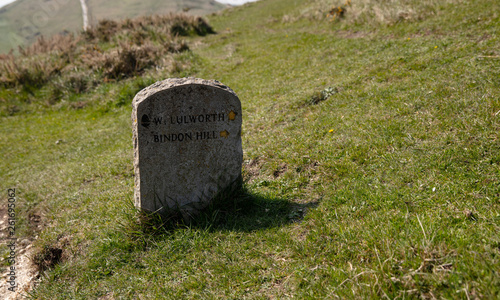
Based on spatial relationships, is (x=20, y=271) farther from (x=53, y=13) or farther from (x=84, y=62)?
(x=53, y=13)

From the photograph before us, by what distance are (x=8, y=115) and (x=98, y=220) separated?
10502 millimetres

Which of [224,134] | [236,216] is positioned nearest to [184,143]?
[224,134]

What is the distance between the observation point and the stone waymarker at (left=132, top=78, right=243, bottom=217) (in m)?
3.67

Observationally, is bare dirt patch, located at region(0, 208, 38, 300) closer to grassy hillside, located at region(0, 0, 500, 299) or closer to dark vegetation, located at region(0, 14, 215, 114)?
grassy hillside, located at region(0, 0, 500, 299)

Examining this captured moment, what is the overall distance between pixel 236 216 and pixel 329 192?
1.18 metres

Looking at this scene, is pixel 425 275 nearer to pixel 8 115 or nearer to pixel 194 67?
pixel 194 67

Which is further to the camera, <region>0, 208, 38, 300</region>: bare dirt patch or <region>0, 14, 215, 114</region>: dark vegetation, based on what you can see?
<region>0, 14, 215, 114</region>: dark vegetation

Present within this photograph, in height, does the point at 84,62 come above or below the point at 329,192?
above

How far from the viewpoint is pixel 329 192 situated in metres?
4.01

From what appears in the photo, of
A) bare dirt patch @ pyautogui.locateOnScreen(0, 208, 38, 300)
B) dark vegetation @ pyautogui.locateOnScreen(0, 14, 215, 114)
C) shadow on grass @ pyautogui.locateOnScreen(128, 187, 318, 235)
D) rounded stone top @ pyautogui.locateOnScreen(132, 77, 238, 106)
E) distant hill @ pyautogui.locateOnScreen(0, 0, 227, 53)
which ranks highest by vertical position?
distant hill @ pyautogui.locateOnScreen(0, 0, 227, 53)

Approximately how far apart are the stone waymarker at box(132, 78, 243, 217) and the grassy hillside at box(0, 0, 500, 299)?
0.28 meters

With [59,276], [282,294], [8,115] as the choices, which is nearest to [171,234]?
[59,276]

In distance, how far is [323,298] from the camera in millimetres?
2477

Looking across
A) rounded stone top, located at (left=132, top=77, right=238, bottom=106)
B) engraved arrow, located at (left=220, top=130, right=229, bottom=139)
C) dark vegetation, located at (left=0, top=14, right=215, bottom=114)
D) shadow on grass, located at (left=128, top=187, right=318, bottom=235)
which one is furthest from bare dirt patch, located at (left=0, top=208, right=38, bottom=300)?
dark vegetation, located at (left=0, top=14, right=215, bottom=114)
